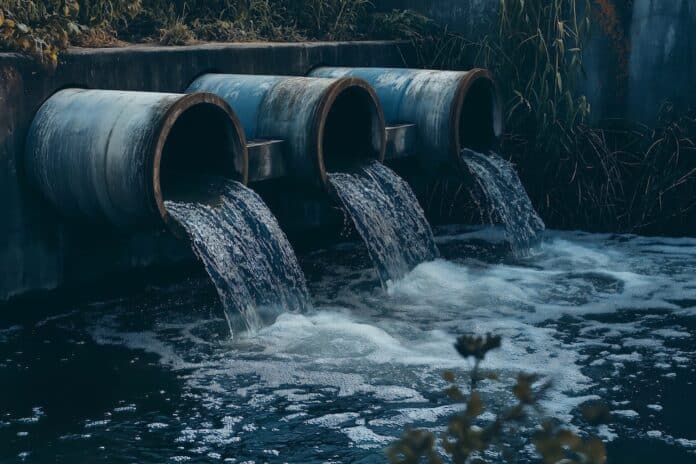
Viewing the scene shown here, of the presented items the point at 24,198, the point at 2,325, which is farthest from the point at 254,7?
the point at 2,325

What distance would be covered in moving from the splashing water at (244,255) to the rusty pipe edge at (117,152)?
7.2 inches

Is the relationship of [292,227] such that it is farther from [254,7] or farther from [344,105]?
[254,7]

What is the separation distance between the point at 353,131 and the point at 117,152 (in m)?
2.72

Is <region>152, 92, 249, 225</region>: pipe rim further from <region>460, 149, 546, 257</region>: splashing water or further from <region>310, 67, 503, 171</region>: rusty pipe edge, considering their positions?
<region>460, 149, 546, 257</region>: splashing water

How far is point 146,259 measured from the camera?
24.5ft

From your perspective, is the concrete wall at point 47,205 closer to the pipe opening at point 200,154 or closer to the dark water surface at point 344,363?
the dark water surface at point 344,363

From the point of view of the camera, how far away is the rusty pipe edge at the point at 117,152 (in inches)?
233

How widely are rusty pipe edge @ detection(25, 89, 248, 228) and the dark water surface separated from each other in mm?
824

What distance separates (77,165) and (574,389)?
10.7 ft

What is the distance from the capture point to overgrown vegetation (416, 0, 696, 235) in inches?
354

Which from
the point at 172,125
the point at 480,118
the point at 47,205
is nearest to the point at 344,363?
the point at 172,125

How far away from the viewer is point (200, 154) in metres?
7.24

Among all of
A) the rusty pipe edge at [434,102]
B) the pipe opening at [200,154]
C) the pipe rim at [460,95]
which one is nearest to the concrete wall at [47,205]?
the pipe opening at [200,154]

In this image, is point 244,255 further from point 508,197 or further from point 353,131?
point 508,197
